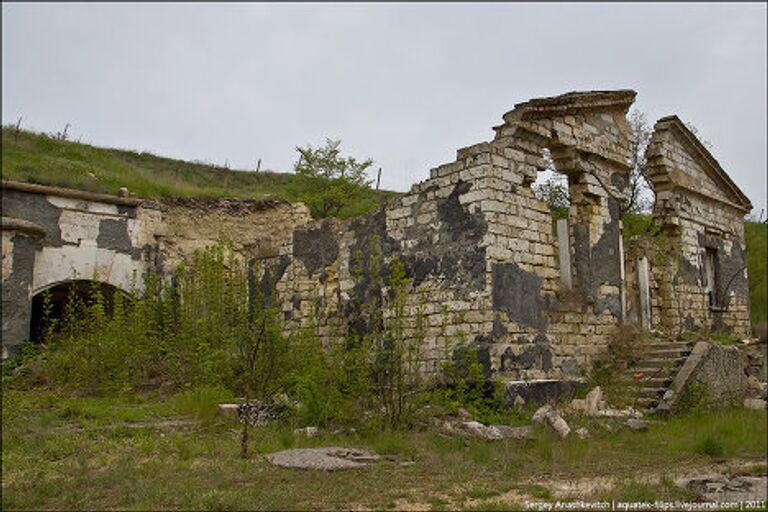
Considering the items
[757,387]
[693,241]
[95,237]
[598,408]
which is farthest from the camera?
[95,237]

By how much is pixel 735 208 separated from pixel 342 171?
36.7ft

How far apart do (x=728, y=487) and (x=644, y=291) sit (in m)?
7.50

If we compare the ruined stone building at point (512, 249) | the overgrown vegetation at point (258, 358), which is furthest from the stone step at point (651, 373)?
the overgrown vegetation at point (258, 358)

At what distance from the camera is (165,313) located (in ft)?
42.4

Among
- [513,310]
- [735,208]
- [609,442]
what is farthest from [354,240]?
[735,208]

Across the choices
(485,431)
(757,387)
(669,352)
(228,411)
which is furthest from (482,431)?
(757,387)

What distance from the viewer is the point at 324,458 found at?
651 centimetres

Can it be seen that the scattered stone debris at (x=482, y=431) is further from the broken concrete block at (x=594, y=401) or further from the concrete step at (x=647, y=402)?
the concrete step at (x=647, y=402)

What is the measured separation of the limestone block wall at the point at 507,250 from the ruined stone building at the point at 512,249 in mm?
23

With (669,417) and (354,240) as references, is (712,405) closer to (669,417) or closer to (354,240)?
(669,417)

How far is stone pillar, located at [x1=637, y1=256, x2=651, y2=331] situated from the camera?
40.3 feet

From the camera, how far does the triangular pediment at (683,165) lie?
13.8 metres

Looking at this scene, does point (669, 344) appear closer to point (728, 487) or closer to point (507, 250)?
point (507, 250)

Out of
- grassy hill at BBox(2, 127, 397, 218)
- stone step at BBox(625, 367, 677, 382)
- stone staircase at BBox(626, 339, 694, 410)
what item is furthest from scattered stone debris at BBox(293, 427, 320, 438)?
grassy hill at BBox(2, 127, 397, 218)
